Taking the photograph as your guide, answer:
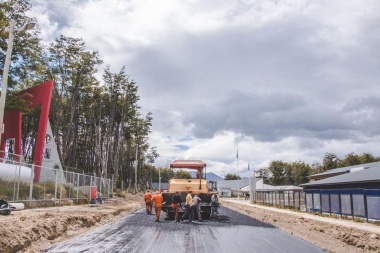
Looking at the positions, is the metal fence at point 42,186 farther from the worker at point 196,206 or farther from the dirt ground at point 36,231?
the worker at point 196,206

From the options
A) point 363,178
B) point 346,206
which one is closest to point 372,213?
point 346,206

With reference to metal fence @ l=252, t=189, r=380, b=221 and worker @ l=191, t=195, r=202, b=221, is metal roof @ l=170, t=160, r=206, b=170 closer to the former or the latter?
worker @ l=191, t=195, r=202, b=221

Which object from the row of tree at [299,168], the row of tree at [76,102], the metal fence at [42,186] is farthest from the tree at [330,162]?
the metal fence at [42,186]

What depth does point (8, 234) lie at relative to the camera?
35.6ft

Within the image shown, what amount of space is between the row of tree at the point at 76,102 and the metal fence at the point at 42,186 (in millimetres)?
7509

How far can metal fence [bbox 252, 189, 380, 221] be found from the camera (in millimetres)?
20164

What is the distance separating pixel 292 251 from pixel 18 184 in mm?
14155

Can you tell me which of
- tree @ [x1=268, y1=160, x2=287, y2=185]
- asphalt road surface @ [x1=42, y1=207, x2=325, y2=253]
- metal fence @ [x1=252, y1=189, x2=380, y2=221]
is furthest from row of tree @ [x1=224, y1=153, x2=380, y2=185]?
asphalt road surface @ [x1=42, y1=207, x2=325, y2=253]

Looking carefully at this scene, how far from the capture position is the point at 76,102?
50.5 m

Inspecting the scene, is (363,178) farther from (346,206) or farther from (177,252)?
(177,252)

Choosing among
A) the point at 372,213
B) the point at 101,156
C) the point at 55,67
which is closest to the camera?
the point at 372,213

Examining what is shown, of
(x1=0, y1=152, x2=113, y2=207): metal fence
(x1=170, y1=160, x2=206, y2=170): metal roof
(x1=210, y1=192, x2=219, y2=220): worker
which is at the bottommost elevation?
(x1=210, y1=192, x2=219, y2=220): worker

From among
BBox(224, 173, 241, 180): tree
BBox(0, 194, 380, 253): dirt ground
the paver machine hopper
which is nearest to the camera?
BBox(0, 194, 380, 253): dirt ground

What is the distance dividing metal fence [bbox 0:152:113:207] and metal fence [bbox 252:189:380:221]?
702 inches
